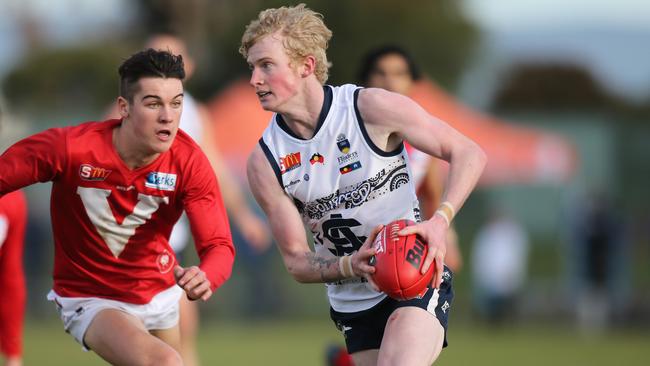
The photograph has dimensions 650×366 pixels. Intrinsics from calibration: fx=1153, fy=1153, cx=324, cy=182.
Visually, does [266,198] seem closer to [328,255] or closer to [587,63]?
[328,255]

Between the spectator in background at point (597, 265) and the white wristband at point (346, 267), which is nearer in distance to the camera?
the white wristband at point (346, 267)

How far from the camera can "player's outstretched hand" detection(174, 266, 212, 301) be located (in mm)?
5281

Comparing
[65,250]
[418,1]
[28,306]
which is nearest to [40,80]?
[418,1]

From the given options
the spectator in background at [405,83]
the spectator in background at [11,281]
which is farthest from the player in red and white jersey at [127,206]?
the spectator in background at [405,83]

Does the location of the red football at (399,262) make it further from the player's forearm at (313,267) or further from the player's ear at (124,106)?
the player's ear at (124,106)

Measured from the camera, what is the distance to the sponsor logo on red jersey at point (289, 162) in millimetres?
5852

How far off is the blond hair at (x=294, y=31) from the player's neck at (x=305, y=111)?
0.14 m

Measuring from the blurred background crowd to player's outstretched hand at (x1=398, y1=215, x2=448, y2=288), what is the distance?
3060 millimetres

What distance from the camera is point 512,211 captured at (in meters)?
24.2

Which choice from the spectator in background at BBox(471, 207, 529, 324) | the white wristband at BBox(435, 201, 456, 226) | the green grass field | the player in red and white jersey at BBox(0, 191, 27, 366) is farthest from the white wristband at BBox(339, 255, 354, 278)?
the spectator in background at BBox(471, 207, 529, 324)

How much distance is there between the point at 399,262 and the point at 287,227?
2.43 ft

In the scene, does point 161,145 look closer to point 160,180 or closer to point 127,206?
point 160,180

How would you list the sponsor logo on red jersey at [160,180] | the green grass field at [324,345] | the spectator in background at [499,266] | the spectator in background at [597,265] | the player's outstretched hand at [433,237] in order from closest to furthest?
the player's outstretched hand at [433,237] < the sponsor logo on red jersey at [160,180] < the green grass field at [324,345] < the spectator in background at [597,265] < the spectator in background at [499,266]

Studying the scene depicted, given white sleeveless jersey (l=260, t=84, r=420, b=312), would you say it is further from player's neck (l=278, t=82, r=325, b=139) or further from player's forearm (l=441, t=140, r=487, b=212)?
player's forearm (l=441, t=140, r=487, b=212)
